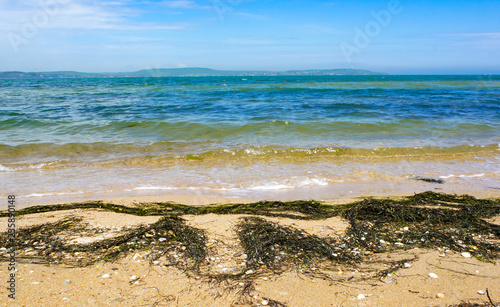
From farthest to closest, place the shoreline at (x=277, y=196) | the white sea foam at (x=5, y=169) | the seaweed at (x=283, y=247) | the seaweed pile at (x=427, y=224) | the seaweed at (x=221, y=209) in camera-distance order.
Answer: the white sea foam at (x=5, y=169), the shoreline at (x=277, y=196), the seaweed at (x=221, y=209), the seaweed pile at (x=427, y=224), the seaweed at (x=283, y=247)

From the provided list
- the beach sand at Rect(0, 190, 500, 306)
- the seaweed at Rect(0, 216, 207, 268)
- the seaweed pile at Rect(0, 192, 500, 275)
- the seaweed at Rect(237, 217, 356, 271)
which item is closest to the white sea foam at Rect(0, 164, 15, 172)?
the seaweed pile at Rect(0, 192, 500, 275)

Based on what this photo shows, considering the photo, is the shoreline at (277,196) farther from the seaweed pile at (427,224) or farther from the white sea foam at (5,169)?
the white sea foam at (5,169)

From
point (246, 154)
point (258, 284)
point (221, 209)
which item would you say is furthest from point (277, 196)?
point (246, 154)

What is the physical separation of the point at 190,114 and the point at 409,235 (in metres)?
13.9

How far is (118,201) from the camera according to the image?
536 cm

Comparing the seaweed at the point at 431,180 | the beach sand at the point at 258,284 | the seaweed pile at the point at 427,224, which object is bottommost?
the beach sand at the point at 258,284

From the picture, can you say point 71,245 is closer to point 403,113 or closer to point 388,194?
point 388,194

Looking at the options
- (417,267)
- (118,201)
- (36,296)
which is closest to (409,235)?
(417,267)

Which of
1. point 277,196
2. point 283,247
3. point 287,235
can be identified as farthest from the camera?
point 277,196

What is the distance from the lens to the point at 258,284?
2.94 meters

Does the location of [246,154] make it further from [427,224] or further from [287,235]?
[427,224]

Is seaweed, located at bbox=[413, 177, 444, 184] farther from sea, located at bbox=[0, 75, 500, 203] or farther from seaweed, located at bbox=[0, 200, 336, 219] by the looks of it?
seaweed, located at bbox=[0, 200, 336, 219]

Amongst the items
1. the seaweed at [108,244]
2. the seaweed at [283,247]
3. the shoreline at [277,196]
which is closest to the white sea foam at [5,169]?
the shoreline at [277,196]

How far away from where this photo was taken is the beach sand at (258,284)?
271cm
